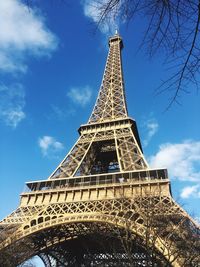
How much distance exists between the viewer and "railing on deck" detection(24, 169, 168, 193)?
23047 millimetres

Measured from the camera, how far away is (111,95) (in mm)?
38156

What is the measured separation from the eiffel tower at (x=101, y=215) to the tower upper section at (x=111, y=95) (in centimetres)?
265

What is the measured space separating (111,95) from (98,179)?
1628 cm

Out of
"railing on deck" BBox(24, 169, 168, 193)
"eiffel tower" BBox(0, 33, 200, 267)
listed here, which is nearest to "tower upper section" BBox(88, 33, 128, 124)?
"eiffel tower" BBox(0, 33, 200, 267)

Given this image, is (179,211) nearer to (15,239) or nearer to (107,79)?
(15,239)

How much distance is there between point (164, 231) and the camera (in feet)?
54.9

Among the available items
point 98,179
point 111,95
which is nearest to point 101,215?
point 98,179

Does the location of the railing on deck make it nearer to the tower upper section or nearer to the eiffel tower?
the eiffel tower

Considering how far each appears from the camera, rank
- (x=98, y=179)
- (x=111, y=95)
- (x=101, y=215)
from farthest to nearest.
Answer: (x=111, y=95) < (x=98, y=179) < (x=101, y=215)

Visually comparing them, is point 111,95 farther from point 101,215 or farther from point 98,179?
point 101,215

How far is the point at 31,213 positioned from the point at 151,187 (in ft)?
30.6

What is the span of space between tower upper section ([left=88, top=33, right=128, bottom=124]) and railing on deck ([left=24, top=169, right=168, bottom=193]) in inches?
412

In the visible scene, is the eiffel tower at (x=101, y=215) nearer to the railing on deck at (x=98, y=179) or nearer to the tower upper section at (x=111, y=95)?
the railing on deck at (x=98, y=179)

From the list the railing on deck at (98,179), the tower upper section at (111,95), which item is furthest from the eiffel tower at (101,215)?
the tower upper section at (111,95)
